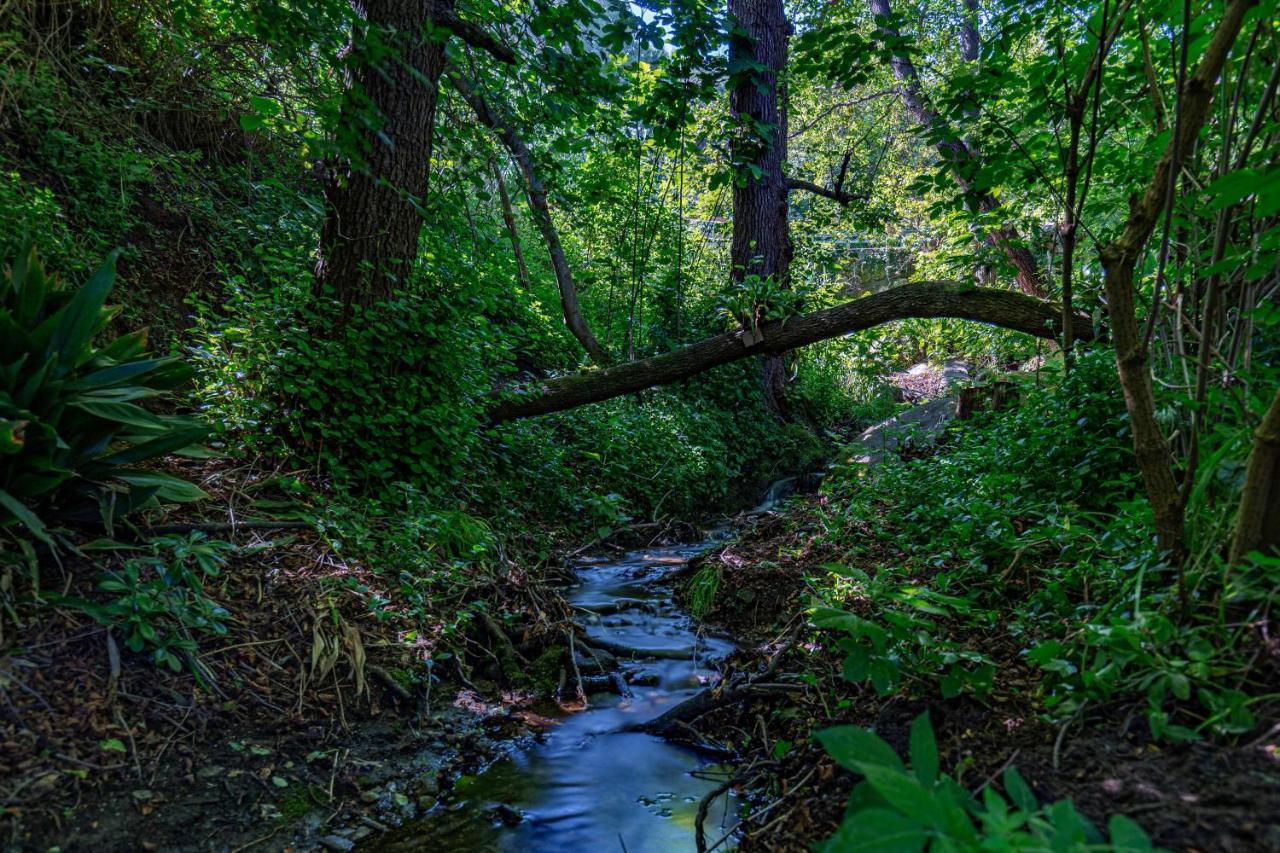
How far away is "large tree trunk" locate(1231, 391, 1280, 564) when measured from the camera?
1663mm

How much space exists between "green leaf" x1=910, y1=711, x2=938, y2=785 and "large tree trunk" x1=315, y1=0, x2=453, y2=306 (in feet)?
13.4

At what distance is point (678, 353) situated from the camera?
259 inches

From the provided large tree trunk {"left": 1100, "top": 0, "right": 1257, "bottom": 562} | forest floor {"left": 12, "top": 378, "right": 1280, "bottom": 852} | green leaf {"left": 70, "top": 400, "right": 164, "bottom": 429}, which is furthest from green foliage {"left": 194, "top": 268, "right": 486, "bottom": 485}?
large tree trunk {"left": 1100, "top": 0, "right": 1257, "bottom": 562}

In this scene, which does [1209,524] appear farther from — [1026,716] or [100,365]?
[100,365]

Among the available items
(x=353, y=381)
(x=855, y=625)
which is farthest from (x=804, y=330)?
(x=855, y=625)

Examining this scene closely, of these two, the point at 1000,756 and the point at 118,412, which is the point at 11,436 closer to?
the point at 118,412

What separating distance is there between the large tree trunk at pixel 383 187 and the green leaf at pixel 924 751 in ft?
13.4

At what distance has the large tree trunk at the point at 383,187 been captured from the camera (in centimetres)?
439

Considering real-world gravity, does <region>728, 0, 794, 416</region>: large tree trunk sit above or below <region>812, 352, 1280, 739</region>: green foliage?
above

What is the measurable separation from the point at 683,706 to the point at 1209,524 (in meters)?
2.18

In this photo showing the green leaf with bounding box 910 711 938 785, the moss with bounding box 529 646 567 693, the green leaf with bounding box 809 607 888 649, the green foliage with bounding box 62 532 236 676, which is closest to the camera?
the green leaf with bounding box 910 711 938 785

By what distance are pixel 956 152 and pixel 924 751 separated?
3.77 meters

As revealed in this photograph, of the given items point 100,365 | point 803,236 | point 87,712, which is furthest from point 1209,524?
point 803,236

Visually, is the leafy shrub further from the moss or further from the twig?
the twig
